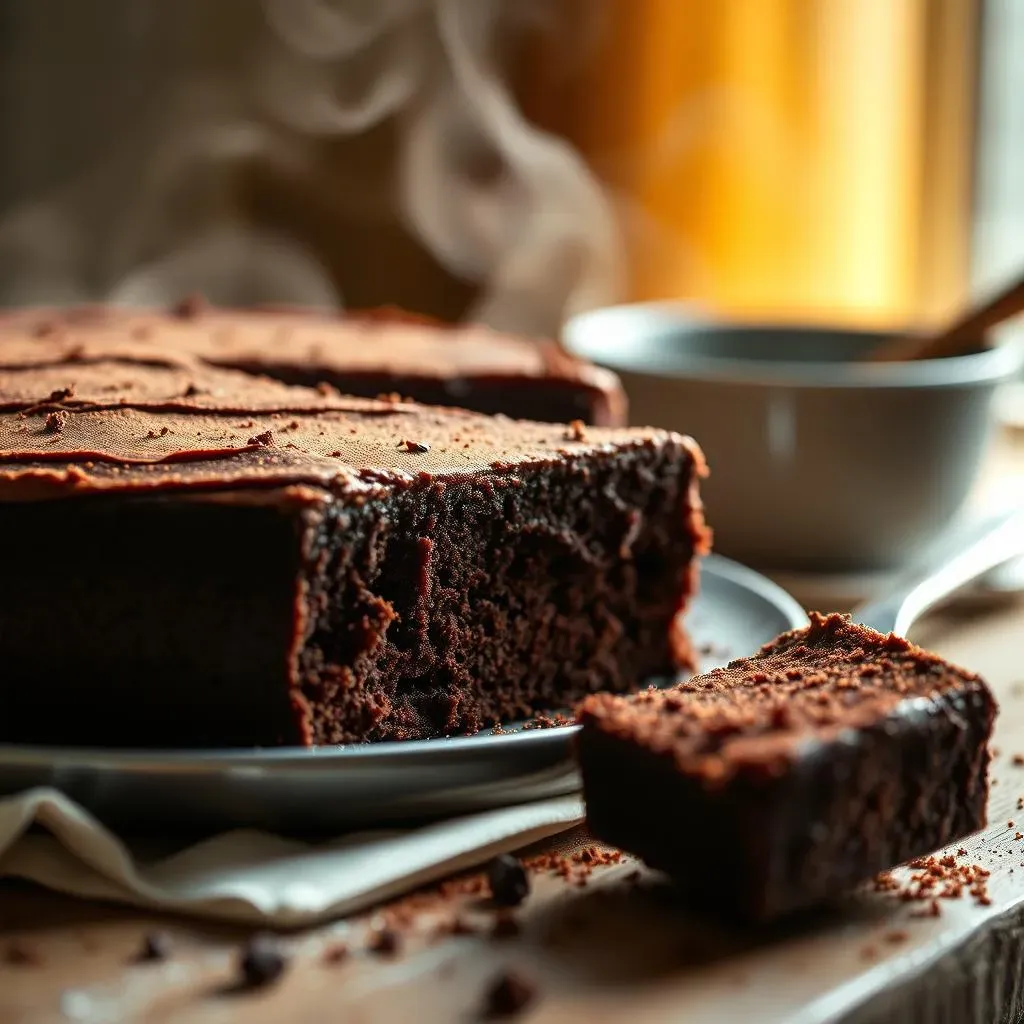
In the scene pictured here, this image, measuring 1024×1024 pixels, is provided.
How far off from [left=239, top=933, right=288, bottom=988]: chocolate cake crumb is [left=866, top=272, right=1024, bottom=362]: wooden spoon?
6.29 ft

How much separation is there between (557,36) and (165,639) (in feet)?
8.34

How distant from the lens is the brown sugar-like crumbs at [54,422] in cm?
163

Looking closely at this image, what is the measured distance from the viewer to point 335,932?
3.96 feet

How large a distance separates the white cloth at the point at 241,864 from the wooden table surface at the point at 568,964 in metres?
0.02

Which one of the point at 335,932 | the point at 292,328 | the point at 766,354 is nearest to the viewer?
the point at 335,932

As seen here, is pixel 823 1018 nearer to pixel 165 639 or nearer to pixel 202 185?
pixel 165 639

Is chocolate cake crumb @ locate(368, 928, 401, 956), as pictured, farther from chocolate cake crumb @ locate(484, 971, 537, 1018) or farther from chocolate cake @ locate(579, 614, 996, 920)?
chocolate cake @ locate(579, 614, 996, 920)

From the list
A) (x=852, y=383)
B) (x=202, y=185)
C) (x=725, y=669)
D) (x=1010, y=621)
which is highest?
(x=202, y=185)

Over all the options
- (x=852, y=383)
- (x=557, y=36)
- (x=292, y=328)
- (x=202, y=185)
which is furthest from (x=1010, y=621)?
(x=202, y=185)

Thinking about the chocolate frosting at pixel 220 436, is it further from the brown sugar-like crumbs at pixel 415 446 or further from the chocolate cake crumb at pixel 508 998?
the chocolate cake crumb at pixel 508 998

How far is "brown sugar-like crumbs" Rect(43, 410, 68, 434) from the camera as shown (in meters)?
1.63

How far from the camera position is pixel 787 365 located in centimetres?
292

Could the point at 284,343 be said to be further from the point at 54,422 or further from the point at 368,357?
the point at 54,422

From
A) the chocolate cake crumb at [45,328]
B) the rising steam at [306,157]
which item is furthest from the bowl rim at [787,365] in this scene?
the chocolate cake crumb at [45,328]
